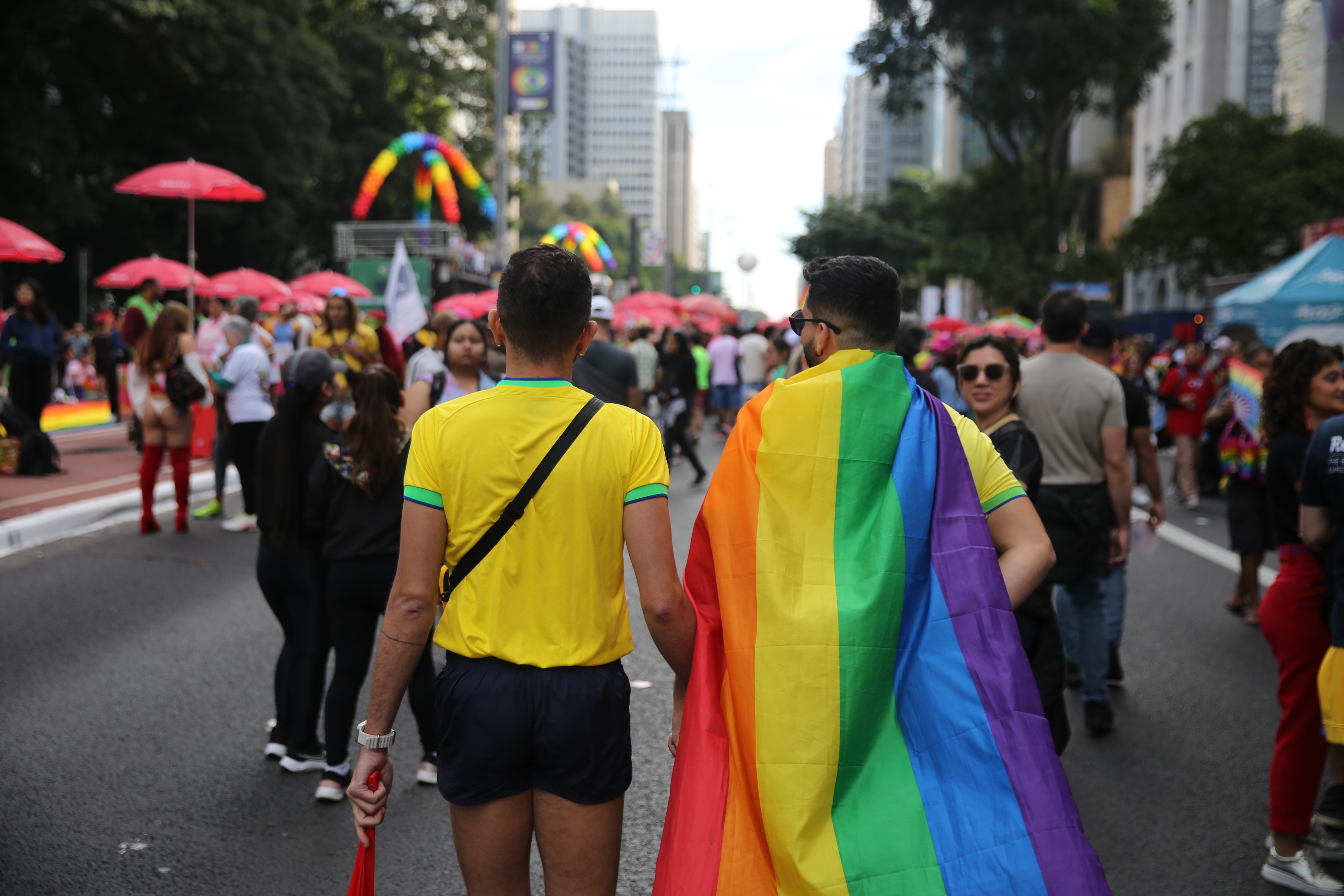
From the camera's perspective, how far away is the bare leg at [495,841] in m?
2.57

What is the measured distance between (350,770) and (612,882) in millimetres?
2536

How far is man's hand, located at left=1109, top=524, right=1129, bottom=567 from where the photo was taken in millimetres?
5656

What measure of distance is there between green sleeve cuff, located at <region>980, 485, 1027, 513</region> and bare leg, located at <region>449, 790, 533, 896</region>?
116cm

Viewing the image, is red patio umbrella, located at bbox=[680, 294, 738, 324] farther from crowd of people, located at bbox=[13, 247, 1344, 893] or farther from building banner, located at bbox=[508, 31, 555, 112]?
crowd of people, located at bbox=[13, 247, 1344, 893]

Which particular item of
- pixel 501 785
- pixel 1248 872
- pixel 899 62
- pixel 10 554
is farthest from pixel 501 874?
pixel 899 62

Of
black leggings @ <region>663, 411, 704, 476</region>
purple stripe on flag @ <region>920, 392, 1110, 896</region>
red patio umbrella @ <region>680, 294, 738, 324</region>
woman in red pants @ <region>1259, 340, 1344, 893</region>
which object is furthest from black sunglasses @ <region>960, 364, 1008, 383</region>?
red patio umbrella @ <region>680, 294, 738, 324</region>

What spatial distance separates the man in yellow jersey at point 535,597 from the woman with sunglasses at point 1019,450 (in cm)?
170

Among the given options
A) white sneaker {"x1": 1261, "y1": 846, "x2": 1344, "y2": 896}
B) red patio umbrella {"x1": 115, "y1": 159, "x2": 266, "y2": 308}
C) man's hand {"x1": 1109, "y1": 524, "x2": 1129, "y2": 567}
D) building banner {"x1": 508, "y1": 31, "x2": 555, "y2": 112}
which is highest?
building banner {"x1": 508, "y1": 31, "x2": 555, "y2": 112}

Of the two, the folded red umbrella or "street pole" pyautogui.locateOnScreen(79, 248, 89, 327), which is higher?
"street pole" pyautogui.locateOnScreen(79, 248, 89, 327)

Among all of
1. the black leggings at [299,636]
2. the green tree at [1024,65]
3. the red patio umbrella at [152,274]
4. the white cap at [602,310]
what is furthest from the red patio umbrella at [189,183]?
the green tree at [1024,65]

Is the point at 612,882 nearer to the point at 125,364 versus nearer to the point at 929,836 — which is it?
the point at 929,836

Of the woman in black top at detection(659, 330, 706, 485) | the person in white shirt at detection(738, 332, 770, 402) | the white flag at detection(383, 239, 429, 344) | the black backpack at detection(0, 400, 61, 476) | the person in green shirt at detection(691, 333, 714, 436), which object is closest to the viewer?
the white flag at detection(383, 239, 429, 344)

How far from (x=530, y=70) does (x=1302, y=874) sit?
90.9ft

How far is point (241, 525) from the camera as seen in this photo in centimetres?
1063
